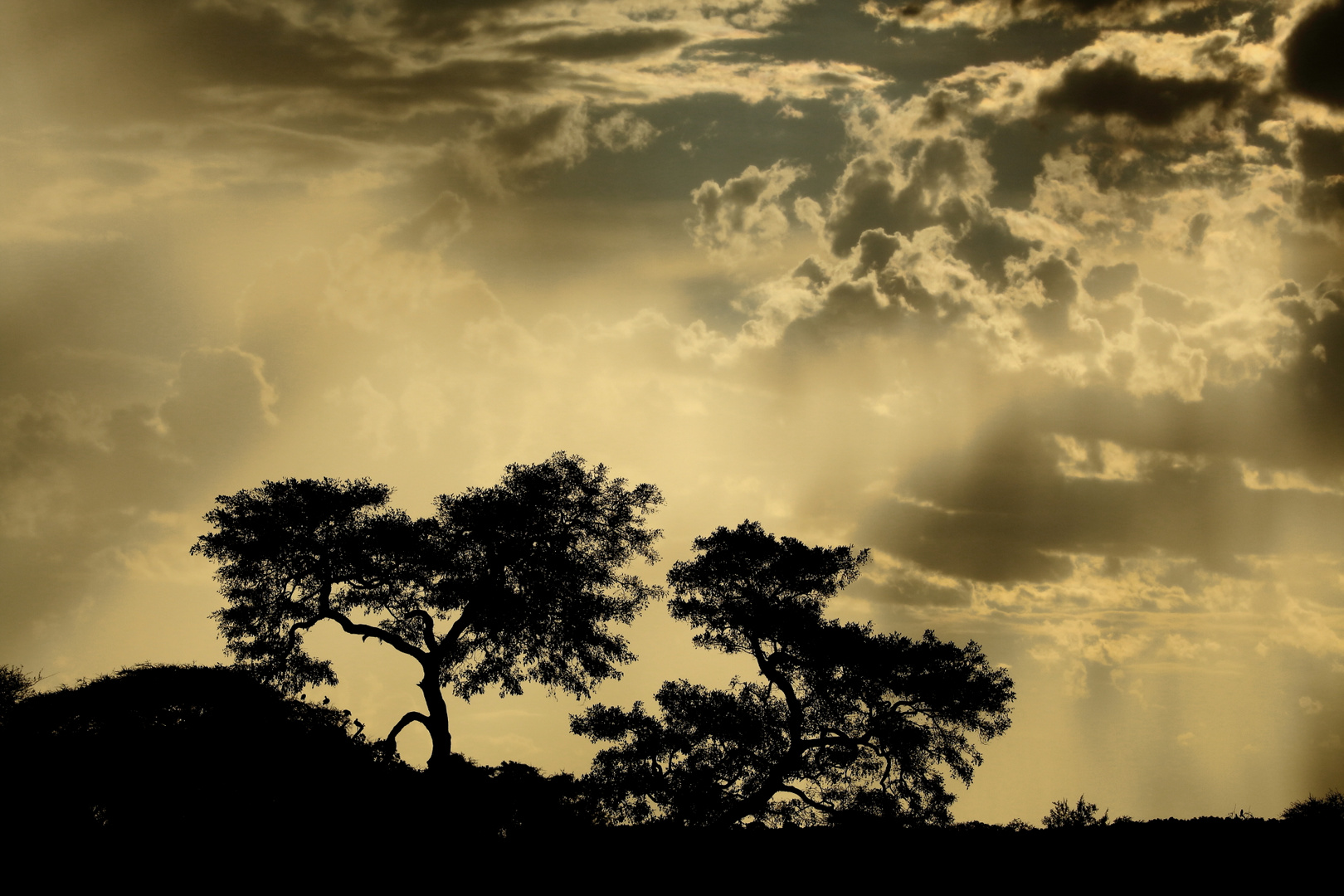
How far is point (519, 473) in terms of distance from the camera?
3372cm

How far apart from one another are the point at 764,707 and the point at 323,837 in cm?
1704

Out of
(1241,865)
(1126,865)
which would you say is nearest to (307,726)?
(1126,865)

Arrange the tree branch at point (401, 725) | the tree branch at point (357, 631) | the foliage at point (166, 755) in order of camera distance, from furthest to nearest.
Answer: the tree branch at point (357, 631), the tree branch at point (401, 725), the foliage at point (166, 755)

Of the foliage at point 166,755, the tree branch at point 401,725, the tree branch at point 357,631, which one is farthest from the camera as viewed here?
the tree branch at point 357,631

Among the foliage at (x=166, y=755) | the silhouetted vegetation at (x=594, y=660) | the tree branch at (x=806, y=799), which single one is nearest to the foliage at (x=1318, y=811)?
the silhouetted vegetation at (x=594, y=660)

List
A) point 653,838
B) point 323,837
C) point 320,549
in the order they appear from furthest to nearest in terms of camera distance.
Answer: point 320,549
point 653,838
point 323,837

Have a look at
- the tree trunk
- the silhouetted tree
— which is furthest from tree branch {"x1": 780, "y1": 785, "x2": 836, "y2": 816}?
the tree trunk

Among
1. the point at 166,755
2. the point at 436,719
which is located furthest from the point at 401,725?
the point at 166,755

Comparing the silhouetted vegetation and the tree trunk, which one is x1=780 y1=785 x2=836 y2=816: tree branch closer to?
the silhouetted vegetation

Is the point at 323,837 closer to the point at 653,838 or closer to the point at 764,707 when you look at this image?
the point at 653,838

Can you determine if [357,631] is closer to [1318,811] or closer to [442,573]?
[442,573]

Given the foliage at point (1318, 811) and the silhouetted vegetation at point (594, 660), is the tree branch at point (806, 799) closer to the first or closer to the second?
the silhouetted vegetation at point (594, 660)

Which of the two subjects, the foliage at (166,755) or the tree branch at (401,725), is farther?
the tree branch at (401,725)

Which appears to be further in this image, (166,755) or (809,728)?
(809,728)
